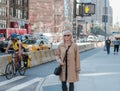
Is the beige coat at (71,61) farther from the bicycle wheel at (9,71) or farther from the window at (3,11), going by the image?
the window at (3,11)

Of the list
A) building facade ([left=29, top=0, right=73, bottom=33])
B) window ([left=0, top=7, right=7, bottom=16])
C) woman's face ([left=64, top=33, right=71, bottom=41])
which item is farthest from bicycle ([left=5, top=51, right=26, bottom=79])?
building facade ([left=29, top=0, right=73, bottom=33])

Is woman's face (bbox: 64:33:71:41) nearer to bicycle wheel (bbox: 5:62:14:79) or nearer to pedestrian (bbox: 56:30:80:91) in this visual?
pedestrian (bbox: 56:30:80:91)

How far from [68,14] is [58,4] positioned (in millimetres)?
15366

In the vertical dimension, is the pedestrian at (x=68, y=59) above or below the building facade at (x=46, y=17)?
below

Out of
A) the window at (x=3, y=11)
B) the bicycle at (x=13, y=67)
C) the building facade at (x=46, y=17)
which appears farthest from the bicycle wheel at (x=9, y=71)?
the building facade at (x=46, y=17)

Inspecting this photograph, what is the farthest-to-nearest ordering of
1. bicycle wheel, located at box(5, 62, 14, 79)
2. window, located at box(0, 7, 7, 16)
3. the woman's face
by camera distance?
window, located at box(0, 7, 7, 16)
bicycle wheel, located at box(5, 62, 14, 79)
the woman's face


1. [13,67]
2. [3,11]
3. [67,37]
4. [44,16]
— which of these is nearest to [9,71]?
[13,67]

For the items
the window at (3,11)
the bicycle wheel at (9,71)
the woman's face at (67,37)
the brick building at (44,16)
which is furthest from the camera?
the brick building at (44,16)

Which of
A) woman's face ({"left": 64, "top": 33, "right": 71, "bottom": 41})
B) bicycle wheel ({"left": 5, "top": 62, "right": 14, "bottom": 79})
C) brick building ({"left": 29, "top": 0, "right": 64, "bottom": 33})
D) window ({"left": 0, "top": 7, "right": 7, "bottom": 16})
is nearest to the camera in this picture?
woman's face ({"left": 64, "top": 33, "right": 71, "bottom": 41})

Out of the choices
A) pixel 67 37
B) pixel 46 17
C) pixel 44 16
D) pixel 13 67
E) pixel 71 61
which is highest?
pixel 44 16

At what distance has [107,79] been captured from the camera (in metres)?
14.3

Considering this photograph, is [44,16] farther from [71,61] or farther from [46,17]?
[71,61]

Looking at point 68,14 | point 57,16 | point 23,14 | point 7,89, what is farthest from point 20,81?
point 68,14

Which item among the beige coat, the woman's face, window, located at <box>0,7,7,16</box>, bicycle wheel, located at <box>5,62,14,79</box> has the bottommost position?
bicycle wheel, located at <box>5,62,14,79</box>
